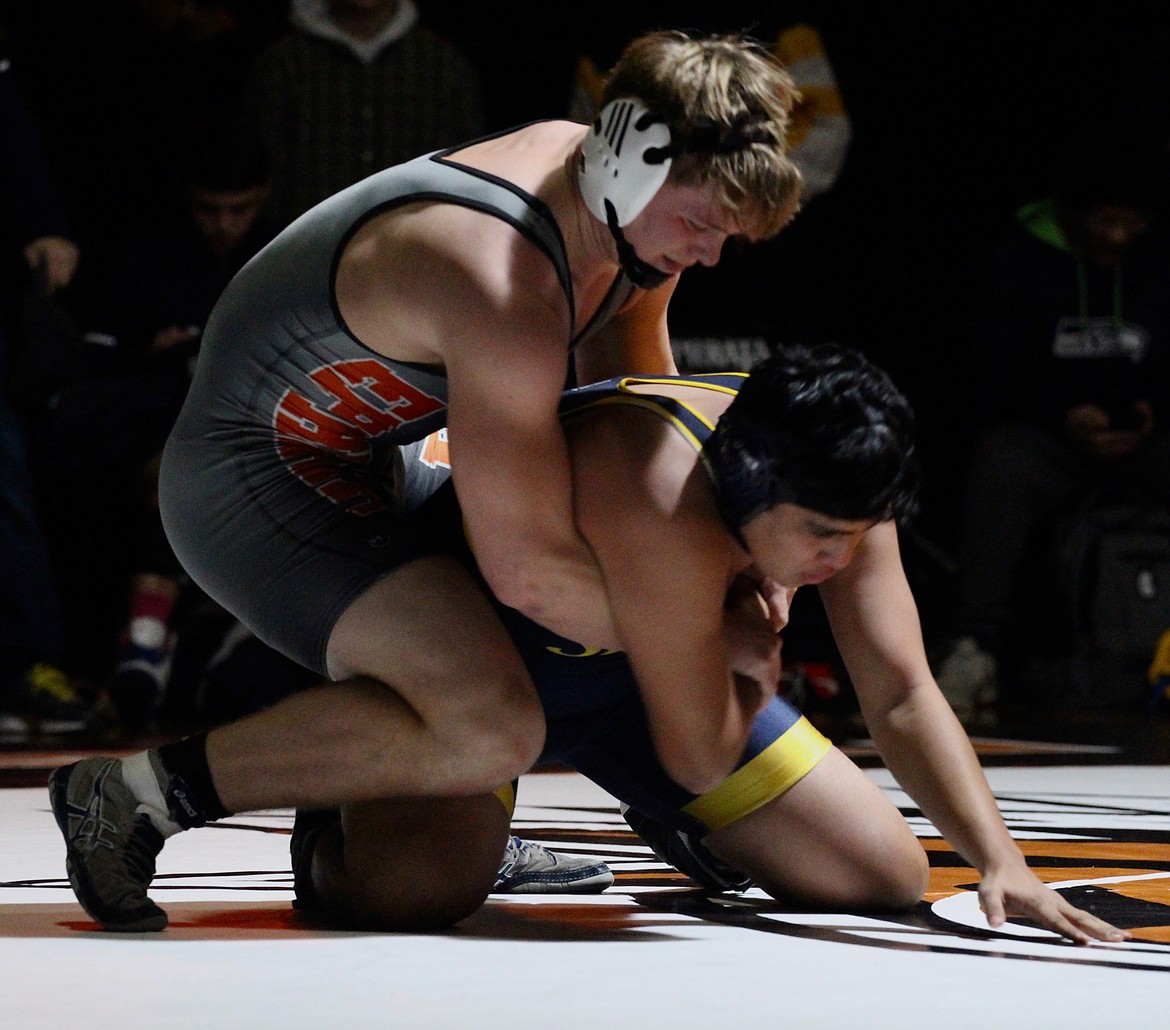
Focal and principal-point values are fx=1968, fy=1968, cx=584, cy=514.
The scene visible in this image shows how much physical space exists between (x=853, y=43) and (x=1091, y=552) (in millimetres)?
1853

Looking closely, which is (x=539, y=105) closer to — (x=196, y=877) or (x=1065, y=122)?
(x=1065, y=122)

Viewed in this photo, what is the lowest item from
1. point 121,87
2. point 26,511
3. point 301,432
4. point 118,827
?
point 26,511

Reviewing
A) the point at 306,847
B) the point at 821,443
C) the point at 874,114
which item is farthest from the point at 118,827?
the point at 874,114

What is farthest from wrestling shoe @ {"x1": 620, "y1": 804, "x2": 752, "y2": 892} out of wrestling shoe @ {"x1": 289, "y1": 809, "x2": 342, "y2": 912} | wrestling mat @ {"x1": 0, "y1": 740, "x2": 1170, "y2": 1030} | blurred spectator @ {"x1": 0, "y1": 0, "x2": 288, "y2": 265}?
blurred spectator @ {"x1": 0, "y1": 0, "x2": 288, "y2": 265}

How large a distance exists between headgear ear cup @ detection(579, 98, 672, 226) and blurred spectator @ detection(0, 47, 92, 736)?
2893mm

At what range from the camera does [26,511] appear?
187 inches

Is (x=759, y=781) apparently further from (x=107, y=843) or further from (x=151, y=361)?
(x=151, y=361)

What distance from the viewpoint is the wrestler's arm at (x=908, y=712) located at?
6.35ft

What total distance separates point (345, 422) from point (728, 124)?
0.55 m

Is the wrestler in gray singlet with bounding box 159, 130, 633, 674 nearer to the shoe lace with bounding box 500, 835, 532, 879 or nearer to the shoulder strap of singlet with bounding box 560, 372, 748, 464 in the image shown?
the shoulder strap of singlet with bounding box 560, 372, 748, 464

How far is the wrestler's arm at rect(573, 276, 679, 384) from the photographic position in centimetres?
236

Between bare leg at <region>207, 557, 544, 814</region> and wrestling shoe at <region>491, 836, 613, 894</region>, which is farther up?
bare leg at <region>207, 557, 544, 814</region>

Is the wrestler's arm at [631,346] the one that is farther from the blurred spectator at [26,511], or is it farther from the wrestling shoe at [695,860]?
the blurred spectator at [26,511]

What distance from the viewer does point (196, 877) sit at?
2332 mm
